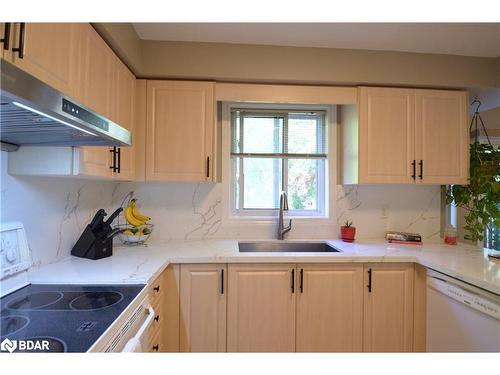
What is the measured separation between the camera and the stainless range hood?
59 centimetres

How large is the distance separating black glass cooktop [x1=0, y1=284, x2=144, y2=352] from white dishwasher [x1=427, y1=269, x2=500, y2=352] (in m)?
1.64

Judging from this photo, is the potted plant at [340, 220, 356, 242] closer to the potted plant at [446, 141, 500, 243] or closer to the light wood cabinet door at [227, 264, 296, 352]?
the light wood cabinet door at [227, 264, 296, 352]

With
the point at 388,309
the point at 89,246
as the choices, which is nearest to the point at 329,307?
the point at 388,309

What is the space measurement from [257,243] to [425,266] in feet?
3.87

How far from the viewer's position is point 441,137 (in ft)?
6.62

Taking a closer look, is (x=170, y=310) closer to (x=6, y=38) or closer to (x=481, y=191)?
(x=6, y=38)

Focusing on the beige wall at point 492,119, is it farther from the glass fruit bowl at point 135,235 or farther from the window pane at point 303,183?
the glass fruit bowl at point 135,235

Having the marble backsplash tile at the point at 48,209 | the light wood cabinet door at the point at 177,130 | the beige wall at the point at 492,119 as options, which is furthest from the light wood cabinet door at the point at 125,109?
the beige wall at the point at 492,119

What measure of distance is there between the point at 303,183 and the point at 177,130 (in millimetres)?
1199

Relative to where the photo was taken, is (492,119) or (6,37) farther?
(492,119)

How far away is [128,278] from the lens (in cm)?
123

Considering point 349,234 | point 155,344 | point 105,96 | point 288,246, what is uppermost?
point 105,96
